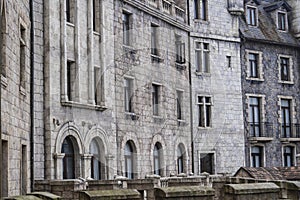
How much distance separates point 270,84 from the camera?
3816 cm

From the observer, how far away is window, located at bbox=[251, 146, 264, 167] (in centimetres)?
3675

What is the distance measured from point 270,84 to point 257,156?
4.36 m

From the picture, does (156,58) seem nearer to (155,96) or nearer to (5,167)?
(155,96)

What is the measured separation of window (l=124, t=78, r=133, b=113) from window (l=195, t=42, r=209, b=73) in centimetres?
905

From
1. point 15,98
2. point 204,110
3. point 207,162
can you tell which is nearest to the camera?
point 15,98

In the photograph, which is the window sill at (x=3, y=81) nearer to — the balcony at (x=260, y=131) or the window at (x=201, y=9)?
the window at (x=201, y=9)

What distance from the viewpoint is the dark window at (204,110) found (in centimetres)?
3195

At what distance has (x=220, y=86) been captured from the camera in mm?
36906

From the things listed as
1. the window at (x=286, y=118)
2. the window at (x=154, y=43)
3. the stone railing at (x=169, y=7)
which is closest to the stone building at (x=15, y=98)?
the window at (x=154, y=43)

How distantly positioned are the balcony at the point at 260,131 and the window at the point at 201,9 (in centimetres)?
651

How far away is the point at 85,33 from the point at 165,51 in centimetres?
458

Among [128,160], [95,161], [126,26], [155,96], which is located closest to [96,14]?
[126,26]

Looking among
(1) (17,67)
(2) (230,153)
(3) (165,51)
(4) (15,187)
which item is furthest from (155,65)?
(2) (230,153)

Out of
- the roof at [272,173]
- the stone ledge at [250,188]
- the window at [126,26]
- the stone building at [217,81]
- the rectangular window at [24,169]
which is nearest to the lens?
the stone ledge at [250,188]
